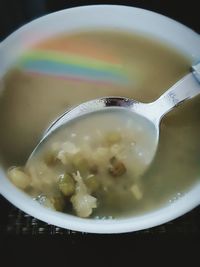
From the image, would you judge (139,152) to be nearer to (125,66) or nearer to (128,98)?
(128,98)

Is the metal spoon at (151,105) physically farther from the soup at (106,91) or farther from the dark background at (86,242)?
the dark background at (86,242)

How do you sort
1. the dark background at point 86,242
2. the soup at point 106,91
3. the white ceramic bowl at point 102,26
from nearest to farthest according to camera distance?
the dark background at point 86,242
the soup at point 106,91
the white ceramic bowl at point 102,26

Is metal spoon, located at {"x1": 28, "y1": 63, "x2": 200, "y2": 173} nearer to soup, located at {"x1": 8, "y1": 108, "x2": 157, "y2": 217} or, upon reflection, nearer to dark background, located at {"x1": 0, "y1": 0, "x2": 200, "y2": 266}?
soup, located at {"x1": 8, "y1": 108, "x2": 157, "y2": 217}

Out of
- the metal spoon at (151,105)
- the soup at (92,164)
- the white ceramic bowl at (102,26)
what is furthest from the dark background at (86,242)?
the white ceramic bowl at (102,26)

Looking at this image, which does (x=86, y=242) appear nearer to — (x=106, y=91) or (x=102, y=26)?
(x=106, y=91)

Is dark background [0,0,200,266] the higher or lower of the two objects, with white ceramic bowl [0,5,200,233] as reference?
lower

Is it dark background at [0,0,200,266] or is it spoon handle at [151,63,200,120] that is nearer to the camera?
dark background at [0,0,200,266]

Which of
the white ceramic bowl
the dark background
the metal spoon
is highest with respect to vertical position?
the white ceramic bowl

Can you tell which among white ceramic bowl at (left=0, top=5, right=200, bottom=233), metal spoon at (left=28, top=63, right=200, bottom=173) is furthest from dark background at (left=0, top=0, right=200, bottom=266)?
white ceramic bowl at (left=0, top=5, right=200, bottom=233)

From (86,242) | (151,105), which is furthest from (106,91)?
(86,242)
